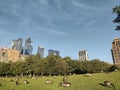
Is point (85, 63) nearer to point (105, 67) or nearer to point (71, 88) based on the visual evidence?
point (105, 67)

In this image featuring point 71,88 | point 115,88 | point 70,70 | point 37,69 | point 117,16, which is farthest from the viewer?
point 70,70


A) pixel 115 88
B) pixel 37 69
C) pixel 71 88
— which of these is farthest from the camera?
pixel 37 69

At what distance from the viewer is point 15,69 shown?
11994cm

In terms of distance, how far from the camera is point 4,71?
405ft

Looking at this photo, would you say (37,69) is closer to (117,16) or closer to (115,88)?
(117,16)

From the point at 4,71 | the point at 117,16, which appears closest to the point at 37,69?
the point at 4,71

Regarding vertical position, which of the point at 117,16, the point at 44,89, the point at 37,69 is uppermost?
the point at 117,16

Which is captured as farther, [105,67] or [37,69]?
[105,67]

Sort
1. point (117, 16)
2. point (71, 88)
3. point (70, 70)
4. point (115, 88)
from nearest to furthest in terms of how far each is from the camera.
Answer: point (115, 88), point (71, 88), point (117, 16), point (70, 70)

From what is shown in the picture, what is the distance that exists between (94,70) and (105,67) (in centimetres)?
1167

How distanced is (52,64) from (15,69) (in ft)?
110

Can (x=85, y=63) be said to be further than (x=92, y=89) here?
Yes

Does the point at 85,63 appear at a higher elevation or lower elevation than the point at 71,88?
higher

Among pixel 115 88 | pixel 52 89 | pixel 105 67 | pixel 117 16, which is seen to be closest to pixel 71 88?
pixel 52 89
